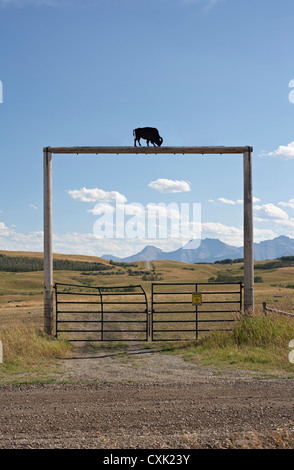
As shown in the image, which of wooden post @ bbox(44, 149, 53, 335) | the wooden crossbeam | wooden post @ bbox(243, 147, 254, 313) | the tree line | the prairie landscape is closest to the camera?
the prairie landscape

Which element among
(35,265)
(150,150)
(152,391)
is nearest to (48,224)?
(150,150)

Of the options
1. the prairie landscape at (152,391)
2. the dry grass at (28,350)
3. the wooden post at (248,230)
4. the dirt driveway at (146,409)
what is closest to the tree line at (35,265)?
the dry grass at (28,350)

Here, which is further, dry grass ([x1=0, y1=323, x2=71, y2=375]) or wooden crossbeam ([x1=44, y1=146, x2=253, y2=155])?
wooden crossbeam ([x1=44, y1=146, x2=253, y2=155])

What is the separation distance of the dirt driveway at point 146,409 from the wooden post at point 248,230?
4.29 metres

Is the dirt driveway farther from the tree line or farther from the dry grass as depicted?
the tree line

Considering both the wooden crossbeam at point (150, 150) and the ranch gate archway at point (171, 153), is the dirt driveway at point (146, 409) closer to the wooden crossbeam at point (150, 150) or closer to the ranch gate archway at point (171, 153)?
the ranch gate archway at point (171, 153)

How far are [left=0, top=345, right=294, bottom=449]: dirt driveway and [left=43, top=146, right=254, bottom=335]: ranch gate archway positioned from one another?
4.21m

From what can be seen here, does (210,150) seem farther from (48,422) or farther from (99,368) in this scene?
(48,422)

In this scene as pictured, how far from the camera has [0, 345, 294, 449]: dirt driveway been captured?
5.72 meters

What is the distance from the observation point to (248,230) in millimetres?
14281

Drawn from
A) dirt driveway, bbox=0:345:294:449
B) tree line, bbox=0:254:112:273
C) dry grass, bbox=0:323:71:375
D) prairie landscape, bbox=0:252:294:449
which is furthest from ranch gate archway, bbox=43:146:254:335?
tree line, bbox=0:254:112:273

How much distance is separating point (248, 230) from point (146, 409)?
8402 mm

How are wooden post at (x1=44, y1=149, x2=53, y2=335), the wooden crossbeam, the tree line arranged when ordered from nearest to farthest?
1. wooden post at (x1=44, y1=149, x2=53, y2=335)
2. the wooden crossbeam
3. the tree line
